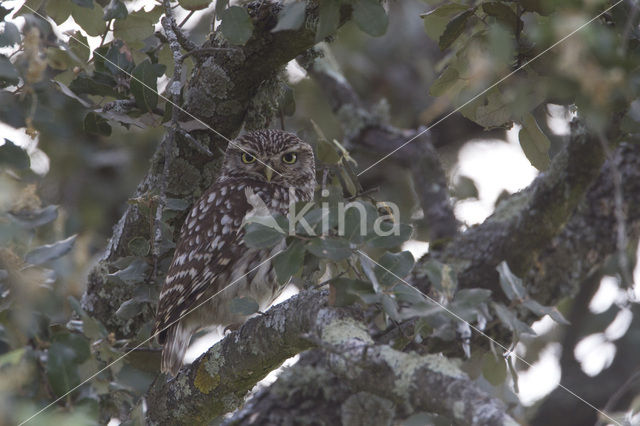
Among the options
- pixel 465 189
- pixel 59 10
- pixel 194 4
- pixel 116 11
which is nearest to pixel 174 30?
pixel 194 4

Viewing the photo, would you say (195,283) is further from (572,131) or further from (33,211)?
(572,131)

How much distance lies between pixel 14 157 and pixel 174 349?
47.8 inches

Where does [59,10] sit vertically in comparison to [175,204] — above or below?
above

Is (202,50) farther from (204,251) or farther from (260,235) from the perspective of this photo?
(260,235)

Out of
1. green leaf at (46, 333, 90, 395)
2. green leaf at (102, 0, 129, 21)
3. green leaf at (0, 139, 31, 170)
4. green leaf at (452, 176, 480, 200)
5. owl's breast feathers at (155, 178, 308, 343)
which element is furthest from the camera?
green leaf at (452, 176, 480, 200)

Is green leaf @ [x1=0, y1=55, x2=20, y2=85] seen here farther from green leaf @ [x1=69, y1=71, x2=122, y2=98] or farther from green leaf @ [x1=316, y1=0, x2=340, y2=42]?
green leaf @ [x1=316, y1=0, x2=340, y2=42]

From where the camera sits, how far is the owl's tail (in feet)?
10.4

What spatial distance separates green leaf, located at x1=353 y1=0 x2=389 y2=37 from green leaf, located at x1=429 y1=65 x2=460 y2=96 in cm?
48

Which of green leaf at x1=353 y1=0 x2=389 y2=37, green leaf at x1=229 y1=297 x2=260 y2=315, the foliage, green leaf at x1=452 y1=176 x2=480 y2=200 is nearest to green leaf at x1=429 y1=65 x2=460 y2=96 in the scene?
the foliage

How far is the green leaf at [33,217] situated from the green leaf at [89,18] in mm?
1433

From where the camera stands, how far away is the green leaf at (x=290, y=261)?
2191 mm

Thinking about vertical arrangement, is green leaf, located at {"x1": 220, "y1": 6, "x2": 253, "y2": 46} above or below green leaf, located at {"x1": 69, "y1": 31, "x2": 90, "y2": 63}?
below

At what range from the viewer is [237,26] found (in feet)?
8.64

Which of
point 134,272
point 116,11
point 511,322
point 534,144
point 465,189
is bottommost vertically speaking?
point 511,322
